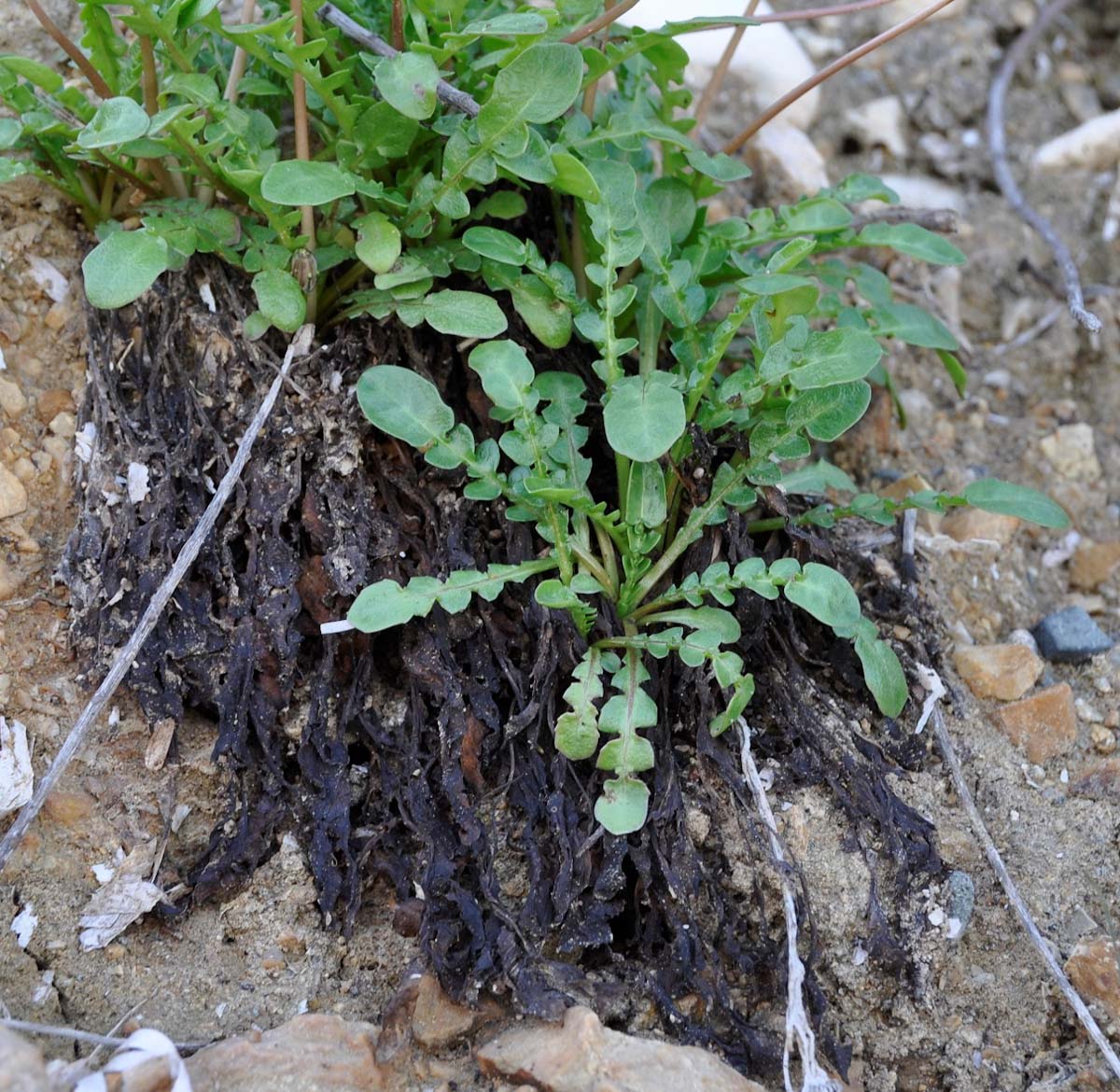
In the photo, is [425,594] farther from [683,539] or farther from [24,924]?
[24,924]

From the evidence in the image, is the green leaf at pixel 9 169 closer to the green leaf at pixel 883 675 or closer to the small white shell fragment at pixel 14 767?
the small white shell fragment at pixel 14 767

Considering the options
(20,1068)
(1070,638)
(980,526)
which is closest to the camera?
(20,1068)

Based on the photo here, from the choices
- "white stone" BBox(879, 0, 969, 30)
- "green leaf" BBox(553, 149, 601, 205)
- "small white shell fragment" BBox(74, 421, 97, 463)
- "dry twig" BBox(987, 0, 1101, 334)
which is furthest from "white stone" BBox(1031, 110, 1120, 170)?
"small white shell fragment" BBox(74, 421, 97, 463)

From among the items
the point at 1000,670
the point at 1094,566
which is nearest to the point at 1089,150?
the point at 1094,566

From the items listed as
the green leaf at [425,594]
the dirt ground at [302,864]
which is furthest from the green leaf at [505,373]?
the dirt ground at [302,864]

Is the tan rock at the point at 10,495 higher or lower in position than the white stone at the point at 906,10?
lower

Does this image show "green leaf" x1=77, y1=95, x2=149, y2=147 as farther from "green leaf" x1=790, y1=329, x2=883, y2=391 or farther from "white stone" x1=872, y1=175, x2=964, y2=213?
"white stone" x1=872, y1=175, x2=964, y2=213

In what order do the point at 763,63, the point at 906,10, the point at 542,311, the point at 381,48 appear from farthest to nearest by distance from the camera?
the point at 906,10, the point at 763,63, the point at 542,311, the point at 381,48
